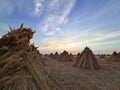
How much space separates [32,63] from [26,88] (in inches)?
27.6

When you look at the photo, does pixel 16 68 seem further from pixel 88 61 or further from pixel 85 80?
pixel 88 61

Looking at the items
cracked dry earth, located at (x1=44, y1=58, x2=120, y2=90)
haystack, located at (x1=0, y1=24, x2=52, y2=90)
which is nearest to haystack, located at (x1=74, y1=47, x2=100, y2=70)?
cracked dry earth, located at (x1=44, y1=58, x2=120, y2=90)

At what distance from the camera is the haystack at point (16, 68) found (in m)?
3.17

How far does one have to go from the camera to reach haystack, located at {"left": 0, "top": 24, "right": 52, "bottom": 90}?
3.17 metres

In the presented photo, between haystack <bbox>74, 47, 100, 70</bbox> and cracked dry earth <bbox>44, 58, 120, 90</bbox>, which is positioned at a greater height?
haystack <bbox>74, 47, 100, 70</bbox>

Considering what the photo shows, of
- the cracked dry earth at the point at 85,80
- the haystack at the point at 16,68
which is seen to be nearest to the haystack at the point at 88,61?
the cracked dry earth at the point at 85,80

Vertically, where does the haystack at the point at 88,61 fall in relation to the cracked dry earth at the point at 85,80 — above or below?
above

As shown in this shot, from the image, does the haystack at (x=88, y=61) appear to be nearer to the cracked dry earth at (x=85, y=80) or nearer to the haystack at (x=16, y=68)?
the cracked dry earth at (x=85, y=80)

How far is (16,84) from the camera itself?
3.18 metres

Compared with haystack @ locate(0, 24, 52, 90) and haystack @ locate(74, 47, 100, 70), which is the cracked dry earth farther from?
haystack @ locate(74, 47, 100, 70)

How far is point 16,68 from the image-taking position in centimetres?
338

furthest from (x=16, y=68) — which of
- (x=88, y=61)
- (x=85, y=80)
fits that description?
(x=88, y=61)

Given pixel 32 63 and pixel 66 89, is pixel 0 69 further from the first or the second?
pixel 66 89

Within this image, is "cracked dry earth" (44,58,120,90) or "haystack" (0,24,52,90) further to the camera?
"cracked dry earth" (44,58,120,90)
